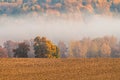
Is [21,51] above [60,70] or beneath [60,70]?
above

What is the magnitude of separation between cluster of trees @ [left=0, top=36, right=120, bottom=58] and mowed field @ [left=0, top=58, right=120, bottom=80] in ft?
45.8

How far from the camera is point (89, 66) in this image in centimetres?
4409

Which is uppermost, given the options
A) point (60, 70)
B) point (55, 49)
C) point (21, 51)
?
point (55, 49)

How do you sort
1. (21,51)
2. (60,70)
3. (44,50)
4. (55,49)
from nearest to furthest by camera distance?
(60,70) → (21,51) → (44,50) → (55,49)

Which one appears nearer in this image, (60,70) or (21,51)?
(60,70)

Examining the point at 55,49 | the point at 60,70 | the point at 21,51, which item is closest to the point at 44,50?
the point at 55,49


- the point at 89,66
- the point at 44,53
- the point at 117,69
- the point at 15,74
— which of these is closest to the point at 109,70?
the point at 117,69

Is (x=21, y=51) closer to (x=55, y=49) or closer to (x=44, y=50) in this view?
(x=44, y=50)

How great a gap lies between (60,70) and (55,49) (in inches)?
1017

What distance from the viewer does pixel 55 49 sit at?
6762cm

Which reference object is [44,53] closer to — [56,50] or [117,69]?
[56,50]

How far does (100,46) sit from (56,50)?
56.3 metres

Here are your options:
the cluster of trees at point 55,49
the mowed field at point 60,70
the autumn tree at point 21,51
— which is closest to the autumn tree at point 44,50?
the cluster of trees at point 55,49

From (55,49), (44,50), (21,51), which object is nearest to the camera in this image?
(21,51)
